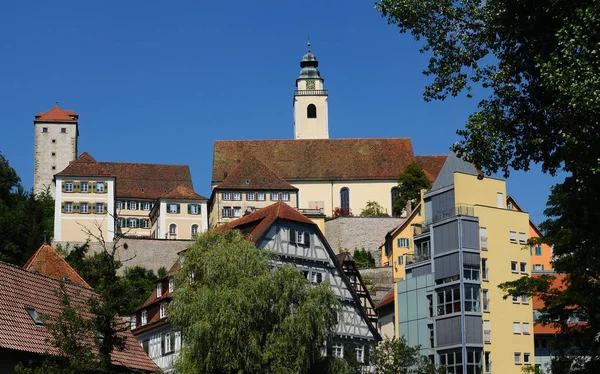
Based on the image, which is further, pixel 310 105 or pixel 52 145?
pixel 310 105

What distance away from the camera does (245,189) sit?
10194cm

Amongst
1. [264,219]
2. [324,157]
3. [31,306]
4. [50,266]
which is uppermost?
[324,157]

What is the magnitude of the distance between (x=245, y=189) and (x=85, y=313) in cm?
6977

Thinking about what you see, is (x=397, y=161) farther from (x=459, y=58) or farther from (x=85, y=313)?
(x=459, y=58)

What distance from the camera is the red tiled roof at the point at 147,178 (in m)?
113

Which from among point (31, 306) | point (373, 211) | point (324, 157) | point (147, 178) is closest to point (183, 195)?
point (147, 178)

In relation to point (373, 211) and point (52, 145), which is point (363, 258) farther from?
point (52, 145)

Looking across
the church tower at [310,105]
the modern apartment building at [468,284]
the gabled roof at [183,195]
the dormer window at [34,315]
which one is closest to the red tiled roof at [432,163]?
the church tower at [310,105]

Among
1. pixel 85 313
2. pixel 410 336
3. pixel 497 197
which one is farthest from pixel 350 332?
pixel 85 313

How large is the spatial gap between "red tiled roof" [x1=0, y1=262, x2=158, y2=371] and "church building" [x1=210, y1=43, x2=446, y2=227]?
68.6 meters

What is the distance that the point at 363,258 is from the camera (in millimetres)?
89625

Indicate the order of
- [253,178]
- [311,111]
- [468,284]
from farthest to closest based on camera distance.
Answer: [311,111] → [253,178] → [468,284]

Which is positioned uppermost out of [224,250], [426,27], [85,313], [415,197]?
[415,197]

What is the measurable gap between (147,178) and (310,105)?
28.7 meters
